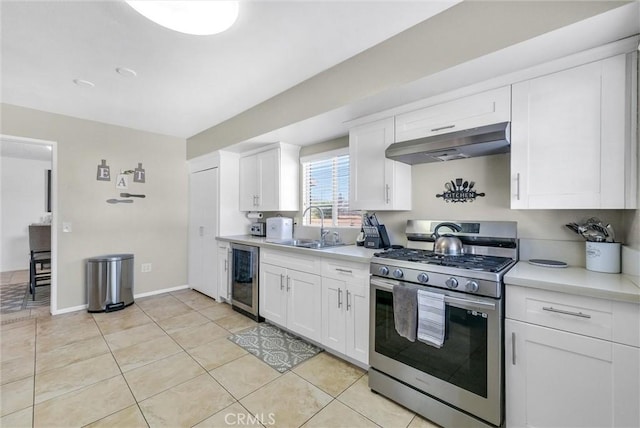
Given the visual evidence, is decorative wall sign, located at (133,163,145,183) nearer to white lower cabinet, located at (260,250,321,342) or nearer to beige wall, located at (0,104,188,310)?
beige wall, located at (0,104,188,310)

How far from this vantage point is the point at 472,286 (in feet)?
4.99

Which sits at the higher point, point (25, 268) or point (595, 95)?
point (595, 95)

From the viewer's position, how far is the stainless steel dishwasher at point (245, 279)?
3150mm

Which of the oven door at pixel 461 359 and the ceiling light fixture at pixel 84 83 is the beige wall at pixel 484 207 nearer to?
the oven door at pixel 461 359

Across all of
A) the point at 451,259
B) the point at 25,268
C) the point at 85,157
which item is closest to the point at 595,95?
the point at 451,259

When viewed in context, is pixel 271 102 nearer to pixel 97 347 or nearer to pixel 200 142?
pixel 200 142

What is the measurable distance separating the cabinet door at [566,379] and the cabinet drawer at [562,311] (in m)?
0.04

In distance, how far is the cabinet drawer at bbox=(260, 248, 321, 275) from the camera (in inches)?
97.8

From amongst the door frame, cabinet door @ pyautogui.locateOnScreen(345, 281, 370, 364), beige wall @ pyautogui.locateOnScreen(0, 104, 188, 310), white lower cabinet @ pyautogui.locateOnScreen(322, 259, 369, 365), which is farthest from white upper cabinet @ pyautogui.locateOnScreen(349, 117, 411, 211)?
the door frame

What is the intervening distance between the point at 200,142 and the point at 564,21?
4.14 m

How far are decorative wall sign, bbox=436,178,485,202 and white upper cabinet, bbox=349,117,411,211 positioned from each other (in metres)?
0.32

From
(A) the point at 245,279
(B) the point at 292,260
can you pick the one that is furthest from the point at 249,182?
(B) the point at 292,260

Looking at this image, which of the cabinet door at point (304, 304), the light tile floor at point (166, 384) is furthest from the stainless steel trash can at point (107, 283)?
the cabinet door at point (304, 304)

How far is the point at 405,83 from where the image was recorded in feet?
5.96
